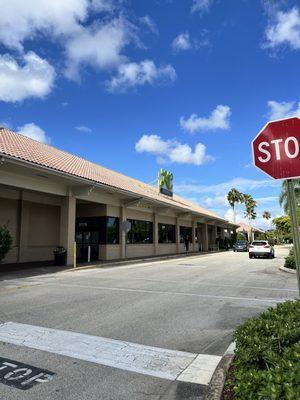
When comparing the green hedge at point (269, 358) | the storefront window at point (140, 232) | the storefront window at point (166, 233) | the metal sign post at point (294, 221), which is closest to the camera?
the green hedge at point (269, 358)

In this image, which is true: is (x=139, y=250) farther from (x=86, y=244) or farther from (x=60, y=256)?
(x=60, y=256)

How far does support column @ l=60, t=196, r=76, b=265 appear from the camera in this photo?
21502mm

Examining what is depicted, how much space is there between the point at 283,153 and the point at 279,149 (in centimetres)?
6

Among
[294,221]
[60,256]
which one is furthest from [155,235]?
[294,221]

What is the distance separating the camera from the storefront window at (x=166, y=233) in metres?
36.7

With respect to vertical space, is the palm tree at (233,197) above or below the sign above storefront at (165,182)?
above

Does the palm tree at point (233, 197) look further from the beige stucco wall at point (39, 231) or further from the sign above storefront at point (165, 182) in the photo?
the beige stucco wall at point (39, 231)

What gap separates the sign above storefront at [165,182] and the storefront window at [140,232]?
8.38m

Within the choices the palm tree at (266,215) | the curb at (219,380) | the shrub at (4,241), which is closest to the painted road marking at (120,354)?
the curb at (219,380)

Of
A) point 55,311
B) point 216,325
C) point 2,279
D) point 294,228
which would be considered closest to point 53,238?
point 2,279

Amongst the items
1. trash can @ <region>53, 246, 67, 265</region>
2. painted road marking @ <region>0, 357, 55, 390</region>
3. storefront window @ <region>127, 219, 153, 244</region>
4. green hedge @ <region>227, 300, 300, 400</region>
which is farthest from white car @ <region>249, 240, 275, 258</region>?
painted road marking @ <region>0, 357, 55, 390</region>

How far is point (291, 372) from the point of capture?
3105 millimetres

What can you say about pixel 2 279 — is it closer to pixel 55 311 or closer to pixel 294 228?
pixel 55 311

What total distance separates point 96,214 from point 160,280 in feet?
40.4
